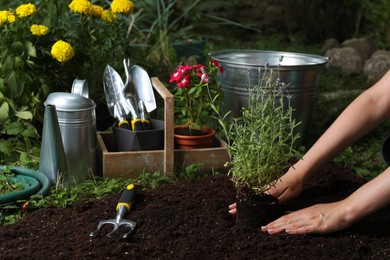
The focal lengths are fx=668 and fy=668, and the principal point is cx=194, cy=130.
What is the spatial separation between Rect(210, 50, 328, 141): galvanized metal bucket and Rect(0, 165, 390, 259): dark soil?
0.71 metres

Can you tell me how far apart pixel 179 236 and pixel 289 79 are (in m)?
1.23

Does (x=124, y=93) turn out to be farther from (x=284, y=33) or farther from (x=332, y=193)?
(x=284, y=33)

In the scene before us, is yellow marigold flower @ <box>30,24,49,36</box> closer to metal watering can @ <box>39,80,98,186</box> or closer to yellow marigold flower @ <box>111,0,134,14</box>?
metal watering can @ <box>39,80,98,186</box>

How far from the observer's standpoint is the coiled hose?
8.66 feet

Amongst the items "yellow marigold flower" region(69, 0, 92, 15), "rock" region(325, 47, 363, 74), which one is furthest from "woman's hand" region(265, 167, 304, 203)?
"rock" region(325, 47, 363, 74)

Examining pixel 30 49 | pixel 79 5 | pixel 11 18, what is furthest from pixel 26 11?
pixel 79 5

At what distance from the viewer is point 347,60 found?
5.41 m

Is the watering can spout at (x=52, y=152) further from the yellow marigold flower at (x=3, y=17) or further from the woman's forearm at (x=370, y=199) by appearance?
the woman's forearm at (x=370, y=199)

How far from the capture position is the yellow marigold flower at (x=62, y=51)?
10.4 ft

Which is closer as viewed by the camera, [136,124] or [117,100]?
[136,124]

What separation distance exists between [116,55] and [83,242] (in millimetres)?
1727

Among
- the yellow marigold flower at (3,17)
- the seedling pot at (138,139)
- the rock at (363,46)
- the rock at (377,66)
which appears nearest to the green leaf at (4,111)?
the yellow marigold flower at (3,17)

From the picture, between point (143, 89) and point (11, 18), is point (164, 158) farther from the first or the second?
point (11, 18)

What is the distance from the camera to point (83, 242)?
2.26 metres
